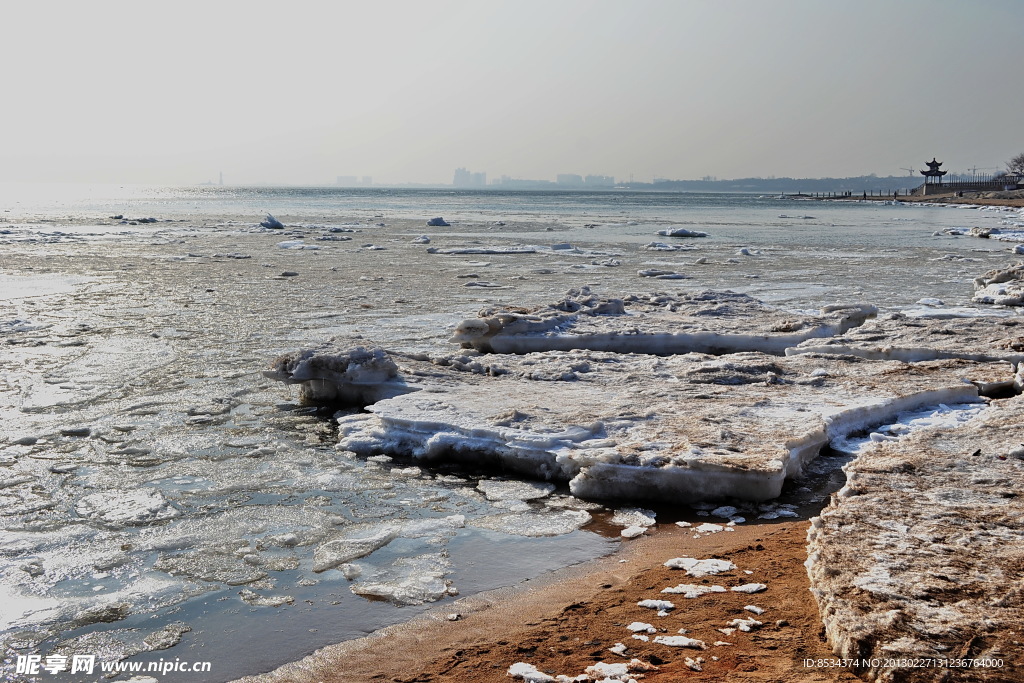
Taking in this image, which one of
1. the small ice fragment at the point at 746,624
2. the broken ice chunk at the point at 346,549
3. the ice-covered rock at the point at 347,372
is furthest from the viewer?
the ice-covered rock at the point at 347,372

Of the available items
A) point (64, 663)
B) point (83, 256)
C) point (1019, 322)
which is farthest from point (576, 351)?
point (83, 256)

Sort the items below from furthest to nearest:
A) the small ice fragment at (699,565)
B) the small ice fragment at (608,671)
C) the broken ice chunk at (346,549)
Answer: the broken ice chunk at (346,549) → the small ice fragment at (699,565) → the small ice fragment at (608,671)

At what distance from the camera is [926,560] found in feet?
12.0

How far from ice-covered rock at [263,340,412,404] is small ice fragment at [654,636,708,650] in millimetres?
4140

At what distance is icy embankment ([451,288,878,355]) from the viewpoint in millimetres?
9328

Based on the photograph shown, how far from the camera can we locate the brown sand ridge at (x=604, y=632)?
3186mm

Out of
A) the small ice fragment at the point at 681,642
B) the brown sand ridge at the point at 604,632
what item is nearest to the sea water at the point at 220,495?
the brown sand ridge at the point at 604,632

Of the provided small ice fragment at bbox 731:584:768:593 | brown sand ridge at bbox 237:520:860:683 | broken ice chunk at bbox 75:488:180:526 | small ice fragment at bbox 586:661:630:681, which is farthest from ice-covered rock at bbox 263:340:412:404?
small ice fragment at bbox 586:661:630:681

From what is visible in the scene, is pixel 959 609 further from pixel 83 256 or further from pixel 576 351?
pixel 83 256

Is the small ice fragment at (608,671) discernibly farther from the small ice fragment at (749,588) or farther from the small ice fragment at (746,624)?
the small ice fragment at (749,588)

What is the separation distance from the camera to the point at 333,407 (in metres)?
7.41

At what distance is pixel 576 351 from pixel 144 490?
475cm

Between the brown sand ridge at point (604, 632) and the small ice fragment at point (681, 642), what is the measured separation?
0.10 ft

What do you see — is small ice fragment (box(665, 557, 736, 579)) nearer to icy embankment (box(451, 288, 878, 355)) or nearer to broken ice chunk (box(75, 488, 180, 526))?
broken ice chunk (box(75, 488, 180, 526))
